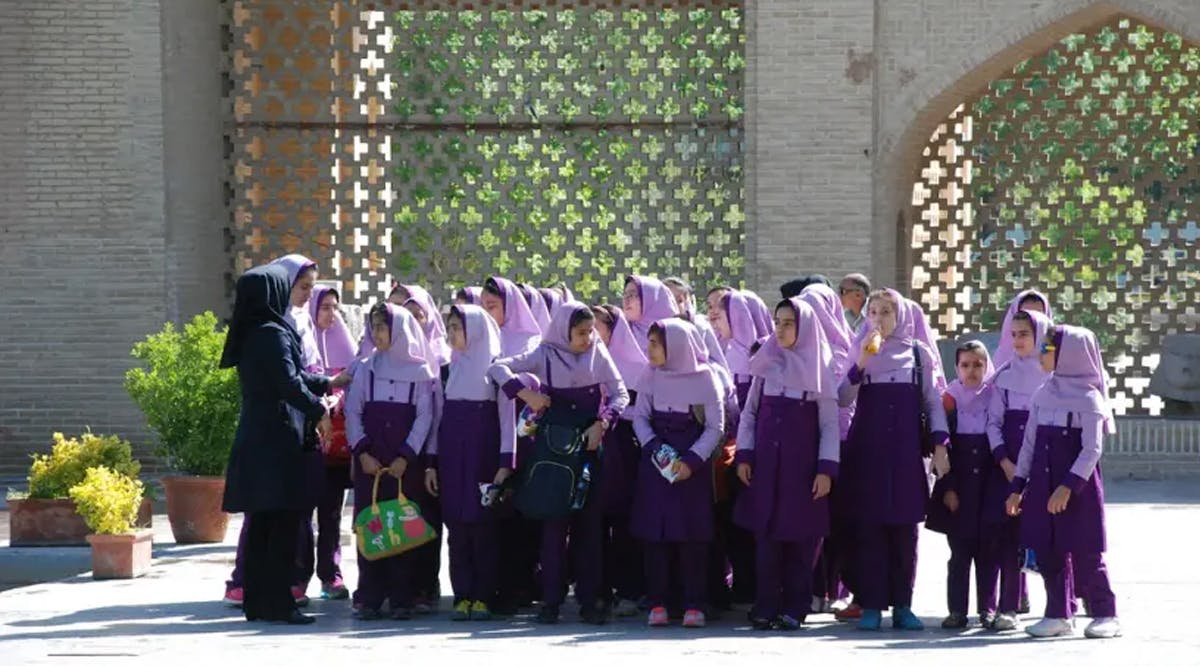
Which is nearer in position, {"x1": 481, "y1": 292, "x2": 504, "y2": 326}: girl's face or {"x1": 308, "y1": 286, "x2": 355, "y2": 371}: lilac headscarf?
{"x1": 481, "y1": 292, "x2": 504, "y2": 326}: girl's face

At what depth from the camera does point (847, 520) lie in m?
8.96

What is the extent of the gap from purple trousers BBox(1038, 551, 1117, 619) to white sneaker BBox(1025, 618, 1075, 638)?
0.9 inches

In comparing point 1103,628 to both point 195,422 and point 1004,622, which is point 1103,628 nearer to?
point 1004,622

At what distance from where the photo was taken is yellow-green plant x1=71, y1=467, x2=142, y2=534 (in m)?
10.2

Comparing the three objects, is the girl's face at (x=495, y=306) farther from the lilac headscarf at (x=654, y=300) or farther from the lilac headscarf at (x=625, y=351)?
the lilac headscarf at (x=654, y=300)

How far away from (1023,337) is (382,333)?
8.71 ft

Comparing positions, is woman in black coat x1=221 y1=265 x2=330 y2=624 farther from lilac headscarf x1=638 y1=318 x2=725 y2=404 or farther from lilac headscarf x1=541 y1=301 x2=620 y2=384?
lilac headscarf x1=638 y1=318 x2=725 y2=404

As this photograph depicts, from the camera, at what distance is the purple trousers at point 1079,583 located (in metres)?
8.51

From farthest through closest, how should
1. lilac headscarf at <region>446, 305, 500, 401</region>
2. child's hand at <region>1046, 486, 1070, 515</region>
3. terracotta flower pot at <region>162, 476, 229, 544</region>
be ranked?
1. terracotta flower pot at <region>162, 476, 229, 544</region>
2. lilac headscarf at <region>446, 305, 500, 401</region>
3. child's hand at <region>1046, 486, 1070, 515</region>

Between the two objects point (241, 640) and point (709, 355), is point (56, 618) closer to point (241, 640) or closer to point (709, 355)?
point (241, 640)

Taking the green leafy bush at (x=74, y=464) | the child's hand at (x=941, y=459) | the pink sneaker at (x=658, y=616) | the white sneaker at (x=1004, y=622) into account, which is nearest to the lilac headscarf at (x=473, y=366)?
the pink sneaker at (x=658, y=616)

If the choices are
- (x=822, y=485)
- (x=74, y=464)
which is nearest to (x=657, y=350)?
(x=822, y=485)

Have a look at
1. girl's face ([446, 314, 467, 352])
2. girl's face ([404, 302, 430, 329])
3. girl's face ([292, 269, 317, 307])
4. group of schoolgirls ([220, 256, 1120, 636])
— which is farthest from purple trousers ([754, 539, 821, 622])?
girl's face ([292, 269, 317, 307])

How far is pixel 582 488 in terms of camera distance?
8930 millimetres
